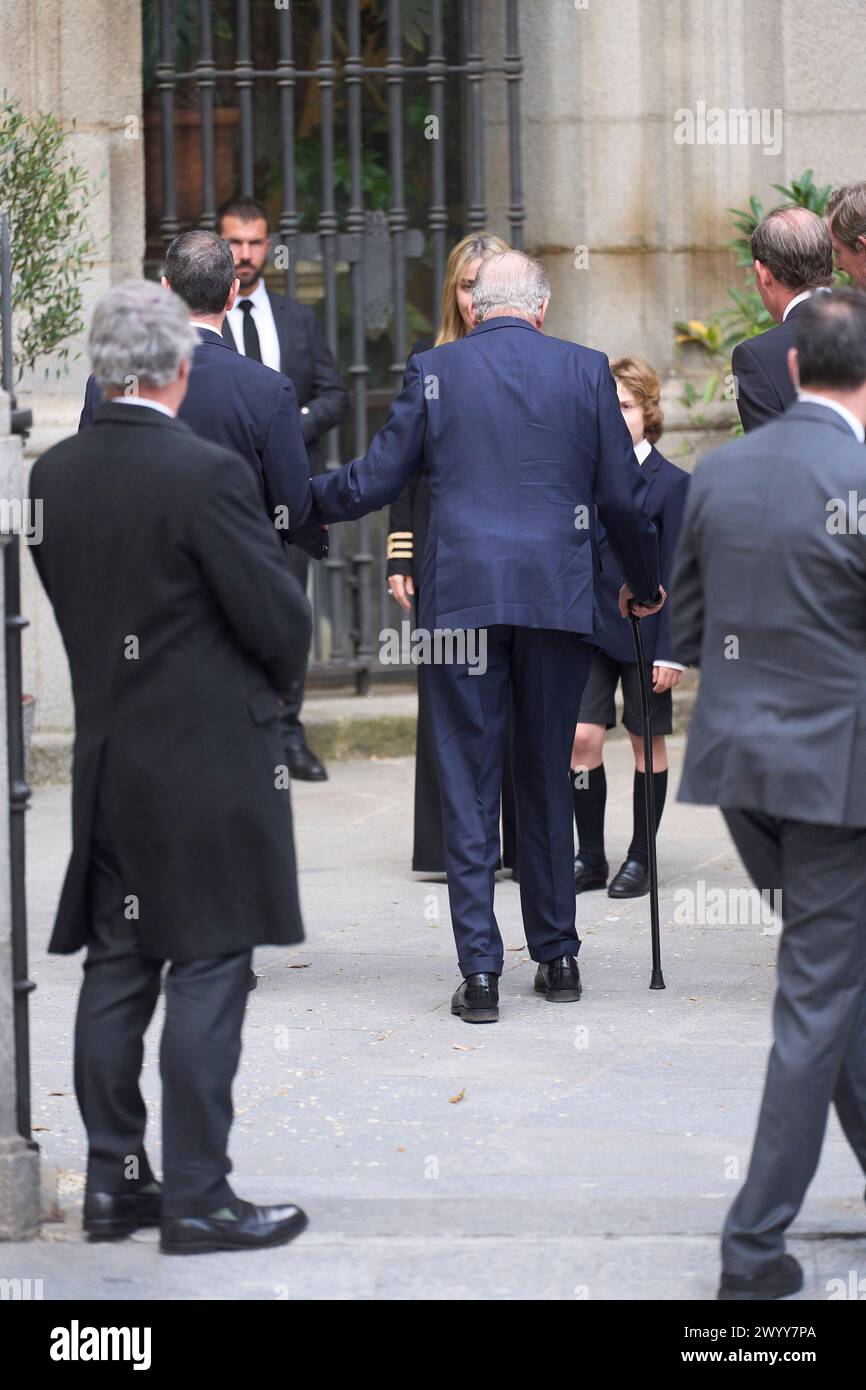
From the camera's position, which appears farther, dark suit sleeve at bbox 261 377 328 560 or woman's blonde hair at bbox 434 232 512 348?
woman's blonde hair at bbox 434 232 512 348

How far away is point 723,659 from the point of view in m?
3.95

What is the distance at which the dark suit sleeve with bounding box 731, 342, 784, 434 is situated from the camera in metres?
5.84

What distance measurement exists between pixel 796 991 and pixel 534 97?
271 inches

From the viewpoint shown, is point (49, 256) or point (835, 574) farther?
point (49, 256)

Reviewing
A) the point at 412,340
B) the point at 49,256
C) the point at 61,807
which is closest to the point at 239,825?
the point at 61,807

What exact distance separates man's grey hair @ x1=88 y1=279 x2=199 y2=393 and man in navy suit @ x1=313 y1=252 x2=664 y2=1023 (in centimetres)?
188

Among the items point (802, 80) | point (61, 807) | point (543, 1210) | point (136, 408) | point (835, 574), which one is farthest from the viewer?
point (802, 80)

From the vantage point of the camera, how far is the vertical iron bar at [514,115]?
9.62 meters

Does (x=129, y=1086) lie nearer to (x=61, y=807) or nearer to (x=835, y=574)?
(x=835, y=574)

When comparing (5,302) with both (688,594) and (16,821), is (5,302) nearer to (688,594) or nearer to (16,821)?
(16,821)

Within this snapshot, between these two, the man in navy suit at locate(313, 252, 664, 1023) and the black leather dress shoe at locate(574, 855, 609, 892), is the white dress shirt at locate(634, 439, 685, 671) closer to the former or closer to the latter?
the black leather dress shoe at locate(574, 855, 609, 892)

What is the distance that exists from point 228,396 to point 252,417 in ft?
0.27

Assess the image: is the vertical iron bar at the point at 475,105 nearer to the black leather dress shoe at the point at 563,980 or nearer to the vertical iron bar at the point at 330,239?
the vertical iron bar at the point at 330,239

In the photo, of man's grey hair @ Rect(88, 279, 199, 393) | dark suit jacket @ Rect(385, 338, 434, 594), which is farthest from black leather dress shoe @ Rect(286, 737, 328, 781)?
man's grey hair @ Rect(88, 279, 199, 393)
